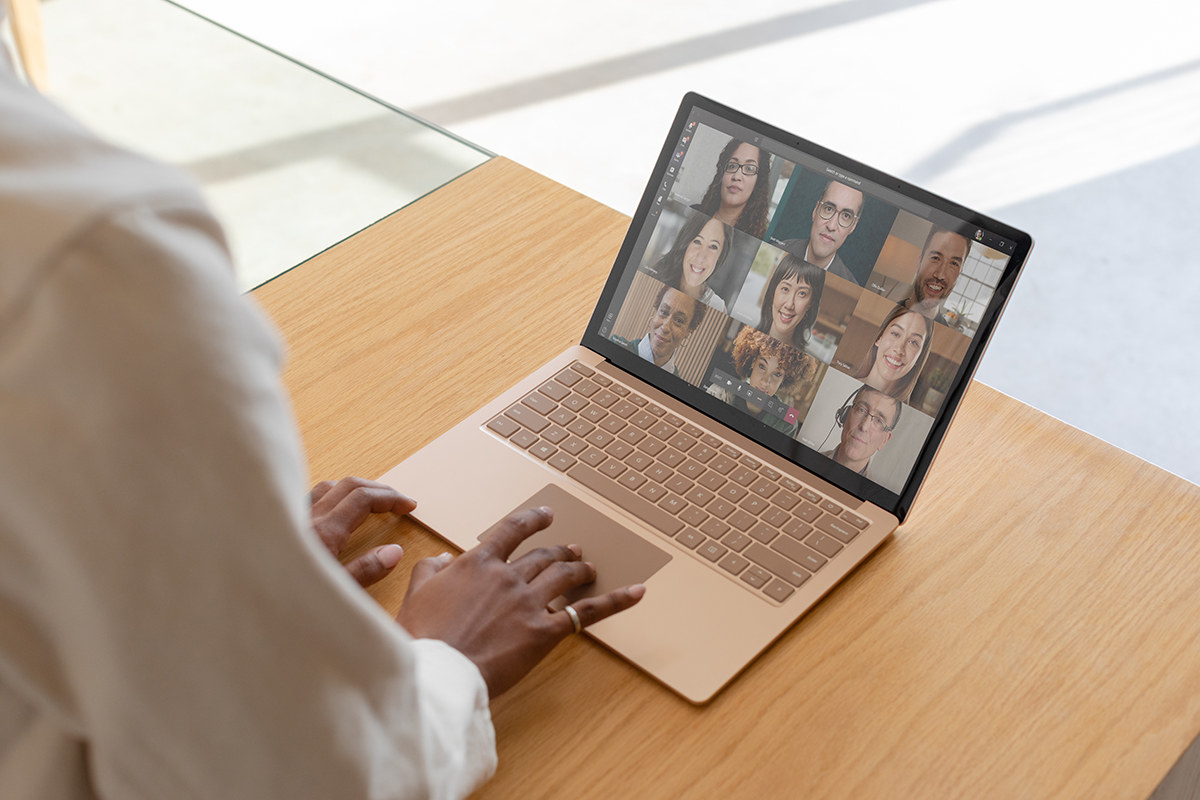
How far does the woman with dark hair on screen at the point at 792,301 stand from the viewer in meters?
0.90

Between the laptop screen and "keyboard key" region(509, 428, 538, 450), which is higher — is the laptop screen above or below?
above

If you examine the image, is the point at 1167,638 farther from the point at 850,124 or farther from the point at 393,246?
the point at 850,124

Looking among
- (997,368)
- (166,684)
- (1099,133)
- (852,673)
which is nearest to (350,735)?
(166,684)

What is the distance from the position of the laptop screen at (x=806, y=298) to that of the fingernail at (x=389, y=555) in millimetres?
278

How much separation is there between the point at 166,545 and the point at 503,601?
0.39 metres

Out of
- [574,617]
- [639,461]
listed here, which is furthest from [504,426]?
[574,617]

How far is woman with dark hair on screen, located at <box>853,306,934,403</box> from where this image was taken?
0.85m

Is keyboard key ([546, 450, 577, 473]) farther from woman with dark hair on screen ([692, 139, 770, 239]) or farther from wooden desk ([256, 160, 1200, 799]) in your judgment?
woman with dark hair on screen ([692, 139, 770, 239])

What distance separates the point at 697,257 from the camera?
95 cm

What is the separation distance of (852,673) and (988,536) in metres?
0.19

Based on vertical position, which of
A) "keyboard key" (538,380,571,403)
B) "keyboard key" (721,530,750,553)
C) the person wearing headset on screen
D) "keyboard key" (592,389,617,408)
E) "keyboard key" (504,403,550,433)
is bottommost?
"keyboard key" (504,403,550,433)

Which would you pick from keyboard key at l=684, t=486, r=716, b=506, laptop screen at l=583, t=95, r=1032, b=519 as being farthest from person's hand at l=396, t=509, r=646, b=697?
laptop screen at l=583, t=95, r=1032, b=519

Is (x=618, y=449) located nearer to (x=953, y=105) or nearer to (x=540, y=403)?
(x=540, y=403)

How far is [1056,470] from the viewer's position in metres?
0.95
